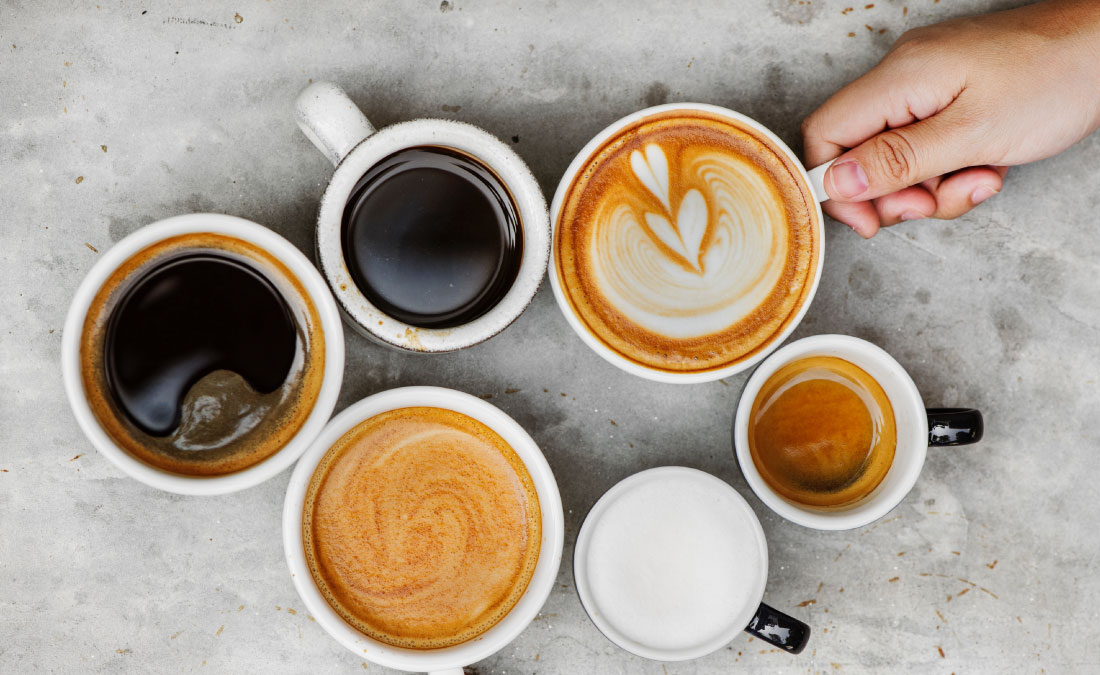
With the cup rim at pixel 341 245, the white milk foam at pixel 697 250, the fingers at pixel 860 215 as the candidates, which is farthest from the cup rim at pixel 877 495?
the cup rim at pixel 341 245

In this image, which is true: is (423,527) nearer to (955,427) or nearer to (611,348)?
(611,348)

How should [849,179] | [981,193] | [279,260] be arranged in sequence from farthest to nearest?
[981,193], [849,179], [279,260]

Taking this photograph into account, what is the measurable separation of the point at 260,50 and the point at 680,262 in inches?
34.9

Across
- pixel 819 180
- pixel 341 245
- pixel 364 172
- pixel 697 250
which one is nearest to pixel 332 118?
pixel 364 172

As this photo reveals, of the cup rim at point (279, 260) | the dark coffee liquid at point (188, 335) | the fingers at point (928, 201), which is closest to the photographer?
the cup rim at point (279, 260)

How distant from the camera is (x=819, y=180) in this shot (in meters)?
1.24

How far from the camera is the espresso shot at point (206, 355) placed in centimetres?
109

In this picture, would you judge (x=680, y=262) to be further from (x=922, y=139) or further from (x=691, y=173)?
(x=922, y=139)

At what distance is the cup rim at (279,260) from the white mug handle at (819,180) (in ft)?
2.80

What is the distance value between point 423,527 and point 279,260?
1.76 ft

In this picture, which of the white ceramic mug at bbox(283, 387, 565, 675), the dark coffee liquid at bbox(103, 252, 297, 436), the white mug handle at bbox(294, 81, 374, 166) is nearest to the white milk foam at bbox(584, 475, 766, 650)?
the white ceramic mug at bbox(283, 387, 565, 675)

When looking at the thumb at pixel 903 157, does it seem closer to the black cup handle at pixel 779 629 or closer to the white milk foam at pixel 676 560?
the white milk foam at pixel 676 560

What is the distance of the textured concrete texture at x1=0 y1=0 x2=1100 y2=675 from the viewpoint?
1.32 metres

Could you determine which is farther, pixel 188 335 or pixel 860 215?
pixel 860 215
